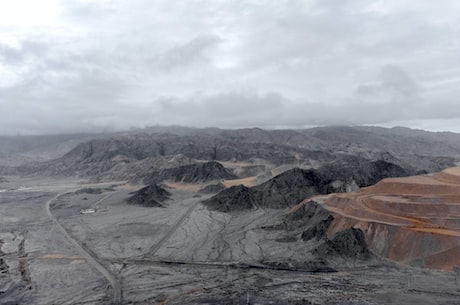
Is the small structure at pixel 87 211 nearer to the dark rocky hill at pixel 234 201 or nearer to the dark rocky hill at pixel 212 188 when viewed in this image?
the dark rocky hill at pixel 234 201

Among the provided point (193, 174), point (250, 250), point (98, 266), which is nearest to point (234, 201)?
point (250, 250)

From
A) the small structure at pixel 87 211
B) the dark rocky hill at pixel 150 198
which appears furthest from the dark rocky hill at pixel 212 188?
the small structure at pixel 87 211

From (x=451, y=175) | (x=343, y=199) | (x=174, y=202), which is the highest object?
(x=451, y=175)

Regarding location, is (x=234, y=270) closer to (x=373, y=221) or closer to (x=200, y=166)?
(x=373, y=221)

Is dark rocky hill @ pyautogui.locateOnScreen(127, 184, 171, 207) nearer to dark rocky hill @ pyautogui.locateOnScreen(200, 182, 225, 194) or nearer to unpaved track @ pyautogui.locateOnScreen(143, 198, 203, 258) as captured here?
unpaved track @ pyautogui.locateOnScreen(143, 198, 203, 258)

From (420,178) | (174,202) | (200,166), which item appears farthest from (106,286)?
(200,166)
